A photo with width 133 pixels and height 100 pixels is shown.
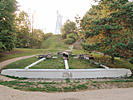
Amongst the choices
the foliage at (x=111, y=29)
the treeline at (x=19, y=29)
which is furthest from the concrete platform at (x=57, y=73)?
the treeline at (x=19, y=29)

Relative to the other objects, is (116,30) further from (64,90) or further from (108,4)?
(64,90)

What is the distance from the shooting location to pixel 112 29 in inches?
410

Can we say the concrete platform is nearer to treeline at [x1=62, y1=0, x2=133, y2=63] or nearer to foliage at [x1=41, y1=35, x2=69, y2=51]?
treeline at [x1=62, y1=0, x2=133, y2=63]

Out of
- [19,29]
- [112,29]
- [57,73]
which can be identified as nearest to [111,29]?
[112,29]

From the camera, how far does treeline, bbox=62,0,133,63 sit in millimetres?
10102

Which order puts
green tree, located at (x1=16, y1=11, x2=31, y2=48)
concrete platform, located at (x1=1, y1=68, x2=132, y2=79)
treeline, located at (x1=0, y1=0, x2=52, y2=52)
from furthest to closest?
green tree, located at (x1=16, y1=11, x2=31, y2=48)
treeline, located at (x1=0, y1=0, x2=52, y2=52)
concrete platform, located at (x1=1, y1=68, x2=132, y2=79)

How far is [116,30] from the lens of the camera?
1081cm

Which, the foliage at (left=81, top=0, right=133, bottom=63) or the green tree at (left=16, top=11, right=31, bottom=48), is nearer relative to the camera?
the foliage at (left=81, top=0, right=133, bottom=63)

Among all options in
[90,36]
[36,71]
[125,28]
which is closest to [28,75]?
[36,71]

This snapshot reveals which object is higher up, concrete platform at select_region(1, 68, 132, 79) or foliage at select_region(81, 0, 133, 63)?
foliage at select_region(81, 0, 133, 63)

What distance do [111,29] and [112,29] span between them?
0.10 meters

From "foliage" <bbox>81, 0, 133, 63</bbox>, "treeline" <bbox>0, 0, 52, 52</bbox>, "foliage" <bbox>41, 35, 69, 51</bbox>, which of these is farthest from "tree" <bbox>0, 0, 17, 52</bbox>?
"foliage" <bbox>41, 35, 69, 51</bbox>

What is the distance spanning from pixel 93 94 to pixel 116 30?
6902mm

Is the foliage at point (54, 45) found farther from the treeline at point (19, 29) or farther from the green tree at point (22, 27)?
the green tree at point (22, 27)
